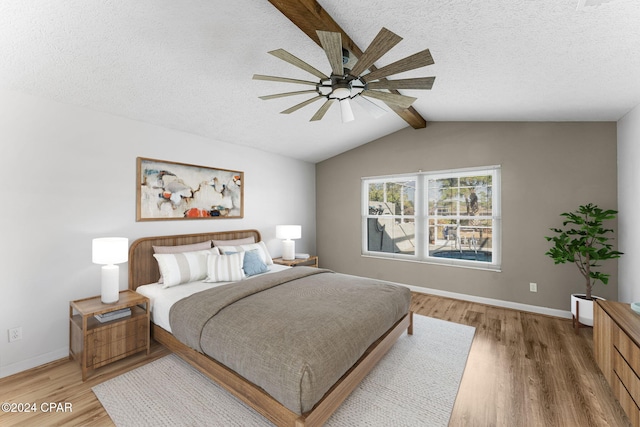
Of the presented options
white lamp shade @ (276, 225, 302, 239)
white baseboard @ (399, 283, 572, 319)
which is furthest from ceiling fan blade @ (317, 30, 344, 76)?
white baseboard @ (399, 283, 572, 319)

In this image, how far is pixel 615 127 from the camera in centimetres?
324

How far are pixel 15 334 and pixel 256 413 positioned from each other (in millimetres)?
2265

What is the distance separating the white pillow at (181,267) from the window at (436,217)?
3020mm

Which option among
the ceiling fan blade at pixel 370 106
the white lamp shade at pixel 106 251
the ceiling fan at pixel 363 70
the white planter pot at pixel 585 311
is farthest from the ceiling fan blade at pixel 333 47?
the white planter pot at pixel 585 311

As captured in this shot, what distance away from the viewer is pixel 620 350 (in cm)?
189

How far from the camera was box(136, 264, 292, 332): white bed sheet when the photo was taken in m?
2.55

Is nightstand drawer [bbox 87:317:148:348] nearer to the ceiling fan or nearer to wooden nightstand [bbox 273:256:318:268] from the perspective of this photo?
wooden nightstand [bbox 273:256:318:268]

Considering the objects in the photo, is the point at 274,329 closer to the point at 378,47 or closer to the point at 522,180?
the point at 378,47

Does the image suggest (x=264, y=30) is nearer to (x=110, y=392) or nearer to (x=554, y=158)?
(x=110, y=392)

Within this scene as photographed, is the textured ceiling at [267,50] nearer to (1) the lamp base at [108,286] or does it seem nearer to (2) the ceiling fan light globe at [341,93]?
(2) the ceiling fan light globe at [341,93]

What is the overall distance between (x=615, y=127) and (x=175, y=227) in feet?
18.0

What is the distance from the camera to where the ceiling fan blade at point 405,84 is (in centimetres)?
182

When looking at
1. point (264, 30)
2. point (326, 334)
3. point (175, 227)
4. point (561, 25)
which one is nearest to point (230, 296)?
point (326, 334)

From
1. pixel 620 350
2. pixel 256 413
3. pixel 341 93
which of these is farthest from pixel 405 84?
pixel 256 413
